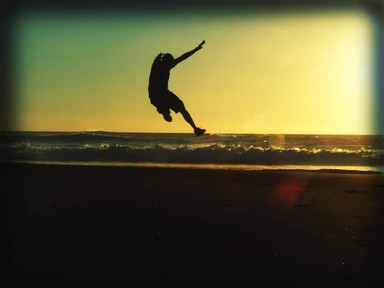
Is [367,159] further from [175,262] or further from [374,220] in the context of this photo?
[175,262]

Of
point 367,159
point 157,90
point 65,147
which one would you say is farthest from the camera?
point 65,147

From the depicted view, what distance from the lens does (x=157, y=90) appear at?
3531mm

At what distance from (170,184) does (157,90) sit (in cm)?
601

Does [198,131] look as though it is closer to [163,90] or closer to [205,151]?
[163,90]

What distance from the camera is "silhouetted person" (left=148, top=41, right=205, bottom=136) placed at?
3.52m

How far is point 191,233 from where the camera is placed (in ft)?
18.5

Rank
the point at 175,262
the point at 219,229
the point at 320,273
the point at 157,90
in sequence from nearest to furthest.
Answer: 1. the point at 157,90
2. the point at 320,273
3. the point at 175,262
4. the point at 219,229

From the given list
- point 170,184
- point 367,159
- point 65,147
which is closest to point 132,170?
point 170,184

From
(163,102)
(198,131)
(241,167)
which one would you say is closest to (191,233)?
(198,131)

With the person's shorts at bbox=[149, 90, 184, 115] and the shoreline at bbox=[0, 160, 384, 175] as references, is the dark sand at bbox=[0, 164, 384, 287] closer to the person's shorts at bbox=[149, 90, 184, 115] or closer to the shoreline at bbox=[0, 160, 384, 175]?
the person's shorts at bbox=[149, 90, 184, 115]

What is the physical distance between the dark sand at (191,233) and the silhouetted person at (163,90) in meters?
1.27

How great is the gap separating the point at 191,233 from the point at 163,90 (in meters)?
2.38

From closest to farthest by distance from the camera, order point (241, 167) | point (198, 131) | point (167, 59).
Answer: point (167, 59) → point (198, 131) → point (241, 167)

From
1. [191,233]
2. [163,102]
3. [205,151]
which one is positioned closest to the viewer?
[163,102]
